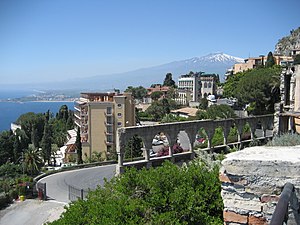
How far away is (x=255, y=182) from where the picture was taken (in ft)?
11.0

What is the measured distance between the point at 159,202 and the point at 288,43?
10339cm

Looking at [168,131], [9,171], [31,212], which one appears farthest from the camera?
[9,171]

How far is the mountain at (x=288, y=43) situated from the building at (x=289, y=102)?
7969 cm

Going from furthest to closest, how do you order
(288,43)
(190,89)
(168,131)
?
(288,43) < (190,89) < (168,131)

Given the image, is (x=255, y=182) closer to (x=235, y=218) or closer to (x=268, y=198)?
(x=268, y=198)

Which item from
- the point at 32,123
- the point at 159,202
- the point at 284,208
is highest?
the point at 284,208

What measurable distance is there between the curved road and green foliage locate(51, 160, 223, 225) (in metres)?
14.9

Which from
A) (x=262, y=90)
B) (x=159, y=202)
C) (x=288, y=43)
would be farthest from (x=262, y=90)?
(x=288, y=43)

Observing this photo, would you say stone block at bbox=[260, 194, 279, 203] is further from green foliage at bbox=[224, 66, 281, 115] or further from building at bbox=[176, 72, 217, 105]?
building at bbox=[176, 72, 217, 105]

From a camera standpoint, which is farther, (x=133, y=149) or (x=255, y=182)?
(x=133, y=149)

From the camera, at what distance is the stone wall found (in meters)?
3.25

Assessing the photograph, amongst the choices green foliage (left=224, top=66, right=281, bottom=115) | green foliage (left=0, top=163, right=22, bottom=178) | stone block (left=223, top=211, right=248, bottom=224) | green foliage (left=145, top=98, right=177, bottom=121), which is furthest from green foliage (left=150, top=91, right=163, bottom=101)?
stone block (left=223, top=211, right=248, bottom=224)

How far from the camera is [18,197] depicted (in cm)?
2147

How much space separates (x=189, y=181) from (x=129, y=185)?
4.60ft
